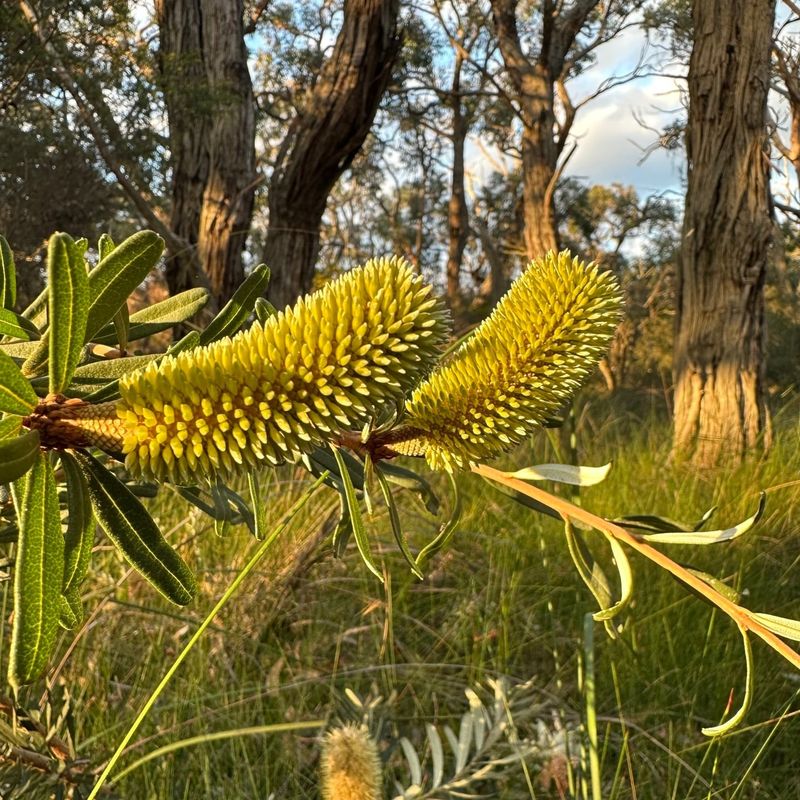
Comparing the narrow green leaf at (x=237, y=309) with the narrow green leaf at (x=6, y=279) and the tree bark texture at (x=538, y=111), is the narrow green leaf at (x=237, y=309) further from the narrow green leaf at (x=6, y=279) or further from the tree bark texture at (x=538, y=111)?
the tree bark texture at (x=538, y=111)

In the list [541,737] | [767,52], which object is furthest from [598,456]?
[541,737]

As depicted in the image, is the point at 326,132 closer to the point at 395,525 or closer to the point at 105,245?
the point at 105,245

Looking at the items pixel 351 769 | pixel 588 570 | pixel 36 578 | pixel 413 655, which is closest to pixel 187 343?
pixel 36 578

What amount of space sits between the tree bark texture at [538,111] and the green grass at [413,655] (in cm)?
412

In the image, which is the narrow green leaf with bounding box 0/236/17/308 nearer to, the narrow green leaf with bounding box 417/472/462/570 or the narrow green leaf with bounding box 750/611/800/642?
the narrow green leaf with bounding box 417/472/462/570

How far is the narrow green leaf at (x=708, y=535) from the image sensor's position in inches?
17.9

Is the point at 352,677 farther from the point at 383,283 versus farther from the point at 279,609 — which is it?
the point at 383,283

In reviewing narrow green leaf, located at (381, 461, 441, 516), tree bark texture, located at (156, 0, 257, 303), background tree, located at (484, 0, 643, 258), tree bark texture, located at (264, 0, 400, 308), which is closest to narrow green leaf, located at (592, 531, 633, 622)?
narrow green leaf, located at (381, 461, 441, 516)

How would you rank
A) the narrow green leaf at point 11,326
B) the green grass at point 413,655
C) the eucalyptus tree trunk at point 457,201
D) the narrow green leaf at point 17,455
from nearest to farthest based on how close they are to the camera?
the narrow green leaf at point 17,455
the narrow green leaf at point 11,326
the green grass at point 413,655
the eucalyptus tree trunk at point 457,201

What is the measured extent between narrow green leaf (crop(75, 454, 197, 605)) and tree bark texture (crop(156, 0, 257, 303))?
3.30 metres

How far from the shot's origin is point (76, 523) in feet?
1.28

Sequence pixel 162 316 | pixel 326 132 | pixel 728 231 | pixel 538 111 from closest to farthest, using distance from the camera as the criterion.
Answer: pixel 162 316, pixel 728 231, pixel 326 132, pixel 538 111

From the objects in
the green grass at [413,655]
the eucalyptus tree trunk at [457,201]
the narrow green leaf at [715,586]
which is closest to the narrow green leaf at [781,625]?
the narrow green leaf at [715,586]

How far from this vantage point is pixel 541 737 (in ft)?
3.86
